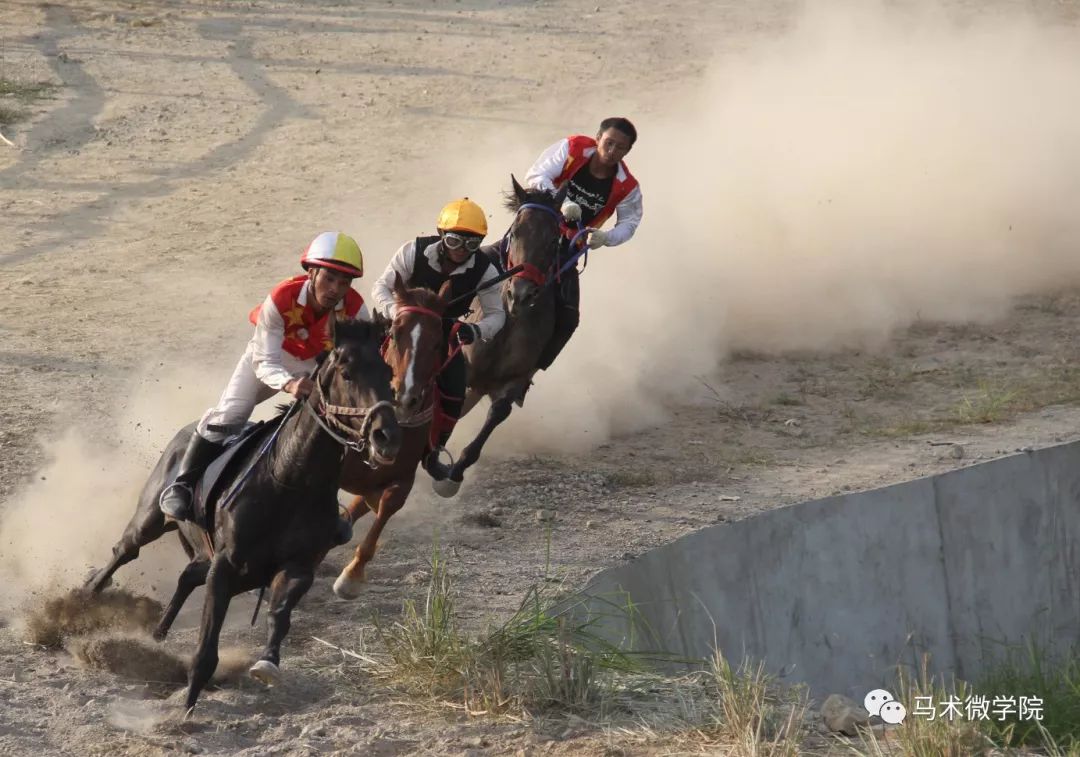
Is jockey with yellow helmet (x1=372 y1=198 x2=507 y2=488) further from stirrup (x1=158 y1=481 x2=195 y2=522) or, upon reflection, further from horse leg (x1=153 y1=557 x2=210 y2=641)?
horse leg (x1=153 y1=557 x2=210 y2=641)

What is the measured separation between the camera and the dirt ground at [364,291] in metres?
8.09

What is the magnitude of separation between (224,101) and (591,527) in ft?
33.4

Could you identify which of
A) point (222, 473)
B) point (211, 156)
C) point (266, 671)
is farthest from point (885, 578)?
point (211, 156)

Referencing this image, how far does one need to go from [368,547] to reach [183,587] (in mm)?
1474

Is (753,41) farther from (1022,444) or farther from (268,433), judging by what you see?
(268,433)

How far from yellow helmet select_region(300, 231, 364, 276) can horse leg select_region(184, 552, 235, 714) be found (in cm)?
149

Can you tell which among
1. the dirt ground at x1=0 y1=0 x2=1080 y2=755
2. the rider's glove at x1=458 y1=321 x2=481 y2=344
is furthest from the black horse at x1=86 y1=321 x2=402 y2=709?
the rider's glove at x1=458 y1=321 x2=481 y2=344

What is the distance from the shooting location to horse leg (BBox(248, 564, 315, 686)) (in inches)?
284

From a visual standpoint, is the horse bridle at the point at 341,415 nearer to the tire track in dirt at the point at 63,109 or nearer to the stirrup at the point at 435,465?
the stirrup at the point at 435,465

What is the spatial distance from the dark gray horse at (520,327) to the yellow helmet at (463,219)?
916 mm

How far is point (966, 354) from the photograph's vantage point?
16250 mm

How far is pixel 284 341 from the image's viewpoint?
26.9 ft

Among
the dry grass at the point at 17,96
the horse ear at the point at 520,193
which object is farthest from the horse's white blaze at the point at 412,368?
the dry grass at the point at 17,96

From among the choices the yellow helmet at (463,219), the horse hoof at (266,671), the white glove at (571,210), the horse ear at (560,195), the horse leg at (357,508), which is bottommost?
the horse hoof at (266,671)
